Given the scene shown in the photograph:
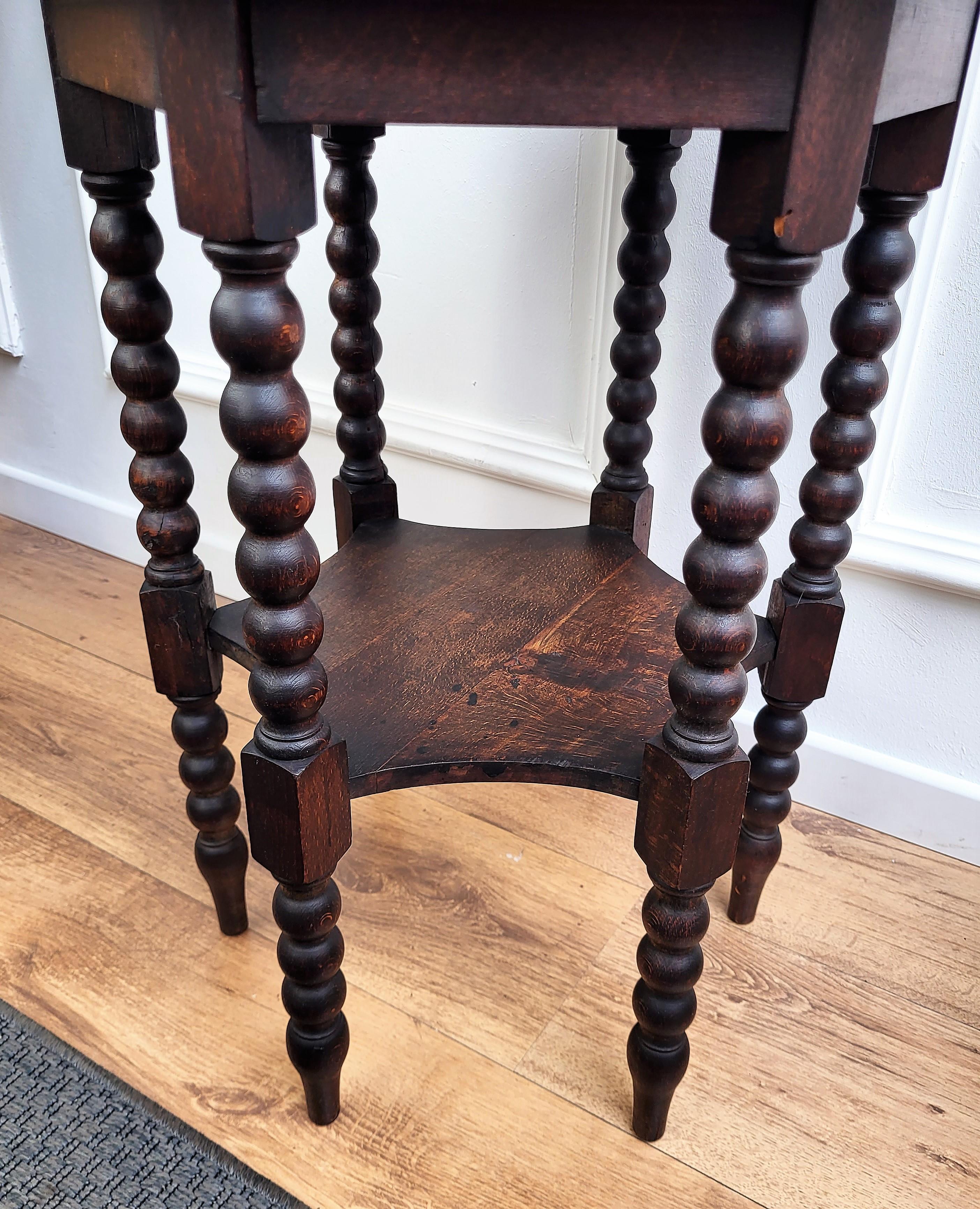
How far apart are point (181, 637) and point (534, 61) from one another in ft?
1.43

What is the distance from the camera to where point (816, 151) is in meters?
0.42

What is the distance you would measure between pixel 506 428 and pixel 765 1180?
2.29 ft

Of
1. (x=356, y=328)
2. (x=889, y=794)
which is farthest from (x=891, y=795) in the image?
(x=356, y=328)

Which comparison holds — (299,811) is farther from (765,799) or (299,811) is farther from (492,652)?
(765,799)

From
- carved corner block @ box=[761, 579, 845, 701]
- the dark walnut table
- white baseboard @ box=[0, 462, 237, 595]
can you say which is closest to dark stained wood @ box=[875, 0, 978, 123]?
the dark walnut table

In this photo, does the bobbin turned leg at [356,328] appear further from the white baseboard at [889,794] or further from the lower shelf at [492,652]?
the white baseboard at [889,794]

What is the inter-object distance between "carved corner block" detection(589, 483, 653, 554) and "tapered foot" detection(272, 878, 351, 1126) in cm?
40

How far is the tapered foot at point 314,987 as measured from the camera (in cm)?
60

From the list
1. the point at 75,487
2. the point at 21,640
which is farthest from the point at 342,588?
the point at 75,487

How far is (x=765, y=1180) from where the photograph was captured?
0.66 m

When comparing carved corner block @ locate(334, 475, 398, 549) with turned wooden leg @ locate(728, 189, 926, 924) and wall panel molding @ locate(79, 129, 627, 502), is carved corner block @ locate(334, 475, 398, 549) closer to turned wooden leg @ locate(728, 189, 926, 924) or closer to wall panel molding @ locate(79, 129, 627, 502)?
wall panel molding @ locate(79, 129, 627, 502)

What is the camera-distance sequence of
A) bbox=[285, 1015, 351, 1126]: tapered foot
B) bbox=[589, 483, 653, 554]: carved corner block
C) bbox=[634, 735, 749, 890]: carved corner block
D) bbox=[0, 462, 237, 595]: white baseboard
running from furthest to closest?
bbox=[0, 462, 237, 595]: white baseboard, bbox=[589, 483, 653, 554]: carved corner block, bbox=[285, 1015, 351, 1126]: tapered foot, bbox=[634, 735, 749, 890]: carved corner block

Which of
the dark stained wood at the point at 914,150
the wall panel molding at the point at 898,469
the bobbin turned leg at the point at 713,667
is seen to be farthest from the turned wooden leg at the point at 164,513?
the wall panel molding at the point at 898,469

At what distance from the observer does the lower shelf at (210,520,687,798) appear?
61cm
